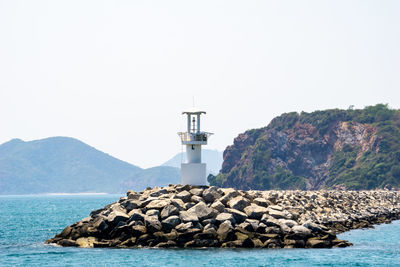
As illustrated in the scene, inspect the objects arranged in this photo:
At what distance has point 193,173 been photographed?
37531mm

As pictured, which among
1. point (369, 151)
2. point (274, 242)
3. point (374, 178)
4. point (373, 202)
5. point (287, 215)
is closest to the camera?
point (274, 242)

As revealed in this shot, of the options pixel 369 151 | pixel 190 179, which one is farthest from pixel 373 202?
pixel 369 151

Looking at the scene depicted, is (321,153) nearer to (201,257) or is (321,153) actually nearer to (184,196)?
(184,196)

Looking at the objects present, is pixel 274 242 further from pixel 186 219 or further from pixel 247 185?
pixel 247 185

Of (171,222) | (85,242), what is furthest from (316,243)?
(85,242)

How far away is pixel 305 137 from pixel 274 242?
13171cm

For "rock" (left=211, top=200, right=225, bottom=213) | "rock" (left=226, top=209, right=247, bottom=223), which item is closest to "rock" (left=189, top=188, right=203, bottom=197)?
"rock" (left=211, top=200, right=225, bottom=213)

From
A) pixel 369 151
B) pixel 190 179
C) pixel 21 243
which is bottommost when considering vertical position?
pixel 21 243

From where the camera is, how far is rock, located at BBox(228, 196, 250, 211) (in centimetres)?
3438

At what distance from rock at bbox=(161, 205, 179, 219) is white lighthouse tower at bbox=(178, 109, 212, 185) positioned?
482cm

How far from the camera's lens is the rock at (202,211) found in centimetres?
3259

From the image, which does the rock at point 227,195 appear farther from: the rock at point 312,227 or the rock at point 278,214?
the rock at point 312,227

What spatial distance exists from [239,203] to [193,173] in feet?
13.8

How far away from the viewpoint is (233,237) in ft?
104
